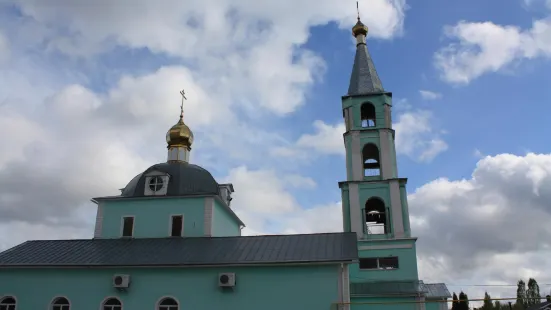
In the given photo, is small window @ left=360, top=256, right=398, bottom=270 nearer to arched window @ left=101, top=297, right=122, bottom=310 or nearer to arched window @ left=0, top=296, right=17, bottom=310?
arched window @ left=101, top=297, right=122, bottom=310

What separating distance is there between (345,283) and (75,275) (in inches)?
373

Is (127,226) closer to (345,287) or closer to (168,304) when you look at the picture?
(168,304)

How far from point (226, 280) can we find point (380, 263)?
5909 mm

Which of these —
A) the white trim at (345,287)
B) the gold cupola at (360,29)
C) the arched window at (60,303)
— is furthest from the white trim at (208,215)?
the gold cupola at (360,29)

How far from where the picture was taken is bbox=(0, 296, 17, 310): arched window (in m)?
16.5

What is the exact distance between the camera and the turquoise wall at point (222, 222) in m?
19.6

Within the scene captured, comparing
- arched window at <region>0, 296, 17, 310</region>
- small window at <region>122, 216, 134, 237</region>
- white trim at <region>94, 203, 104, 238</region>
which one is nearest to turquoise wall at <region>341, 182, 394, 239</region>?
small window at <region>122, 216, 134, 237</region>

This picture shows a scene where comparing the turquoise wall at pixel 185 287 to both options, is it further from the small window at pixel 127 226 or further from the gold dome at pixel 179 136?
the gold dome at pixel 179 136

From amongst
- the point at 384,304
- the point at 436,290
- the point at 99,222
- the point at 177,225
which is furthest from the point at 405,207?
the point at 99,222

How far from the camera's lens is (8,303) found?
16562 millimetres

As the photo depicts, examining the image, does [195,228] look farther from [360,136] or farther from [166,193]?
[360,136]

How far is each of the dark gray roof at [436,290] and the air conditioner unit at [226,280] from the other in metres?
6.90

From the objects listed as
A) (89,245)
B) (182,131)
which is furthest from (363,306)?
(182,131)

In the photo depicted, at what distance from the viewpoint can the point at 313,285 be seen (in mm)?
14883
